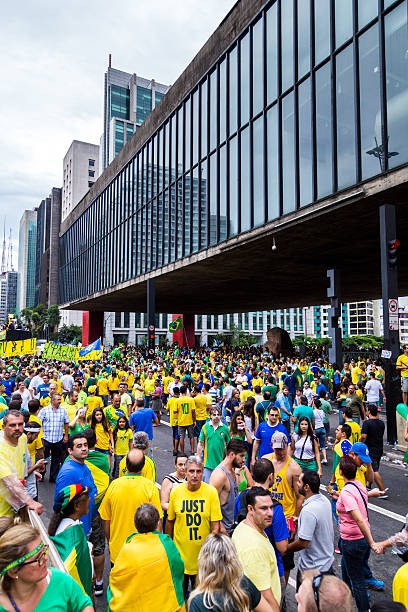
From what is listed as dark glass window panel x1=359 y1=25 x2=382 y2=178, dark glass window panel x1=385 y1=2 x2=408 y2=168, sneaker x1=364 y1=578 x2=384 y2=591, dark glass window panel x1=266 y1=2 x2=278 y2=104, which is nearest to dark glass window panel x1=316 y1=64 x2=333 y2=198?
dark glass window panel x1=359 y1=25 x2=382 y2=178

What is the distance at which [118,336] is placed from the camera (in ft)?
264

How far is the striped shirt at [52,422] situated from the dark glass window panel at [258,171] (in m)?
12.4

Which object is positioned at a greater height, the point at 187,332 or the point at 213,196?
the point at 213,196

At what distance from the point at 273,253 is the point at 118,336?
63.8 m

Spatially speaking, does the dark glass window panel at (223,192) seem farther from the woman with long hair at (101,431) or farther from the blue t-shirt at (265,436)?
the blue t-shirt at (265,436)

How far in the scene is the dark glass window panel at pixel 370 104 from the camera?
1273cm

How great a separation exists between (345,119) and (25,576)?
601 inches

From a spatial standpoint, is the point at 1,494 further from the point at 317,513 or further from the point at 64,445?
the point at 64,445

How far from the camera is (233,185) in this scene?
20.8 metres

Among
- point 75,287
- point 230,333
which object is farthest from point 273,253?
point 230,333

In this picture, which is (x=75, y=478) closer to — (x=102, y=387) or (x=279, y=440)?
(x=279, y=440)

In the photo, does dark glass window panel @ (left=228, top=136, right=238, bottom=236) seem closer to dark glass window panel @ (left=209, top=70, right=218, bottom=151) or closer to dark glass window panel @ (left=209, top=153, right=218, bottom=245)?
dark glass window panel @ (left=209, top=153, right=218, bottom=245)

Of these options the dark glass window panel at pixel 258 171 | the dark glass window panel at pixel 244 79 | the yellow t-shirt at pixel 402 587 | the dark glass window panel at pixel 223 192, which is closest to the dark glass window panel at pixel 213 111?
the dark glass window panel at pixel 223 192

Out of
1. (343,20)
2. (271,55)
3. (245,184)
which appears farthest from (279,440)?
(271,55)
